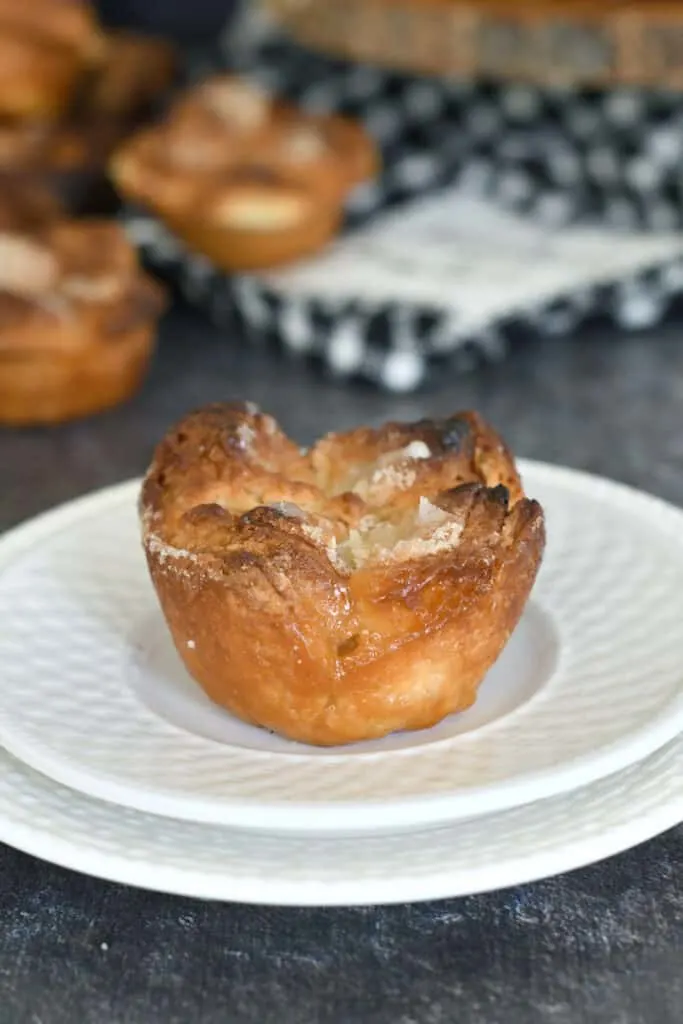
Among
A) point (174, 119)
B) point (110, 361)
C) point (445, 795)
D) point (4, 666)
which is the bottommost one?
point (110, 361)

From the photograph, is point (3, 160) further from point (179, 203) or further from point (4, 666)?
point (4, 666)

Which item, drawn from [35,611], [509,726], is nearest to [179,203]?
[35,611]

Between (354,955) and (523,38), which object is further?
(523,38)

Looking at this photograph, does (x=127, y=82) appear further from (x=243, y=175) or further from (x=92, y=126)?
(x=243, y=175)

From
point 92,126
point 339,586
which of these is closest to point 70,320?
point 92,126

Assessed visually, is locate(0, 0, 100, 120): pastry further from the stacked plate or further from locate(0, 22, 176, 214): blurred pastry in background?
the stacked plate

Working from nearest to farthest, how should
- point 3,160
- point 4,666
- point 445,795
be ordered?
point 445,795
point 4,666
point 3,160
